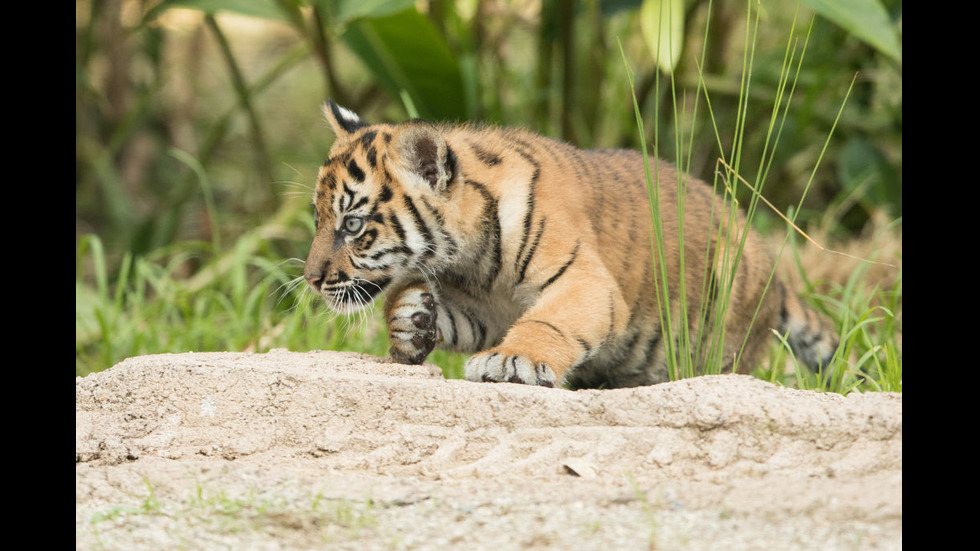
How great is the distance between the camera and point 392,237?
3.21 meters

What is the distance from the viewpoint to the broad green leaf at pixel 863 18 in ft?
12.6

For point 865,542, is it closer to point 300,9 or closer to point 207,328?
point 207,328

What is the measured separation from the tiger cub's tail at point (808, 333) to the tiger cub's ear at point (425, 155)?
63.4 inches

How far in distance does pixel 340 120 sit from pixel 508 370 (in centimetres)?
129

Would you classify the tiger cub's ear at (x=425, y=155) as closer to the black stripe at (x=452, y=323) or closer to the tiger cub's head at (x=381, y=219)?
the tiger cub's head at (x=381, y=219)

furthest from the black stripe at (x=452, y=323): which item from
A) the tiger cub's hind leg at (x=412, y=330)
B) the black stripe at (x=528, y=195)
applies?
the black stripe at (x=528, y=195)

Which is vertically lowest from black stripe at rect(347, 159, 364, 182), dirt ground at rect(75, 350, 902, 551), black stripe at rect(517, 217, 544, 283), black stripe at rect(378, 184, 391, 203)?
dirt ground at rect(75, 350, 902, 551)

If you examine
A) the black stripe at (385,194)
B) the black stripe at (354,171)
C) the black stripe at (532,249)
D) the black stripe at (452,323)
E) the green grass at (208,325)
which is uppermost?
the black stripe at (354,171)

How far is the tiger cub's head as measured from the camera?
3201mm

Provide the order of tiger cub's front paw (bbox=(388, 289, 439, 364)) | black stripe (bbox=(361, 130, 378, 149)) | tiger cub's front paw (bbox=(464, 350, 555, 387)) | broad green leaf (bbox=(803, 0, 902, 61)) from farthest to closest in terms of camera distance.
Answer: broad green leaf (bbox=(803, 0, 902, 61)) < black stripe (bbox=(361, 130, 378, 149)) < tiger cub's front paw (bbox=(388, 289, 439, 364)) < tiger cub's front paw (bbox=(464, 350, 555, 387))

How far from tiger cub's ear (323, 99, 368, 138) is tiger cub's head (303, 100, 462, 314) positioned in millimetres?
316

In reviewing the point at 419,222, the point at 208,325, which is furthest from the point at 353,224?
the point at 208,325

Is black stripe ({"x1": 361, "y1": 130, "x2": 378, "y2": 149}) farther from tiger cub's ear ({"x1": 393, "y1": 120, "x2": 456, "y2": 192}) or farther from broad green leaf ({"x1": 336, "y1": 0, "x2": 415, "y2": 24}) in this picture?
broad green leaf ({"x1": 336, "y1": 0, "x2": 415, "y2": 24})

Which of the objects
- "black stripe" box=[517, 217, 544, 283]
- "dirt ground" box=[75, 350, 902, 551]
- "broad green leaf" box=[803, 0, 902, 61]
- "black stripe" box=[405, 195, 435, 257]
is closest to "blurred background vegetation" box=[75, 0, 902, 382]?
"broad green leaf" box=[803, 0, 902, 61]
